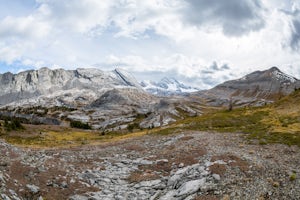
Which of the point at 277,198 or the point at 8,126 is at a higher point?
the point at 8,126

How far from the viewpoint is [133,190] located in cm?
3195

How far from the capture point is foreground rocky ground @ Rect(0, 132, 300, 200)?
86.6 ft

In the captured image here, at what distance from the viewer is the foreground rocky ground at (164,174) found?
2641 cm

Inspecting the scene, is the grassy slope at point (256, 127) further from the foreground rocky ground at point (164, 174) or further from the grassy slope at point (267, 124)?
the foreground rocky ground at point (164, 174)

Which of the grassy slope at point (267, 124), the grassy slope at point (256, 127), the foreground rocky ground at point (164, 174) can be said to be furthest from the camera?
the grassy slope at point (256, 127)

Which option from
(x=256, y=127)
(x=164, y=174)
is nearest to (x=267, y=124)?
(x=256, y=127)

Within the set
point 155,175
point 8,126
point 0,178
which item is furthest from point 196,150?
point 8,126

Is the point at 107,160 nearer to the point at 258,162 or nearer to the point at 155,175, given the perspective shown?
the point at 155,175

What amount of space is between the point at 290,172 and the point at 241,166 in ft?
14.5

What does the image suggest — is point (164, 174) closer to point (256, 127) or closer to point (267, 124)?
point (256, 127)

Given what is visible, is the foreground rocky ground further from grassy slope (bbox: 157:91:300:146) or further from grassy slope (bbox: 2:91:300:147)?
grassy slope (bbox: 2:91:300:147)

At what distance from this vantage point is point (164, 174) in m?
36.3

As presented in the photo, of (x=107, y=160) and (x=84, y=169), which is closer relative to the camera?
(x=84, y=169)

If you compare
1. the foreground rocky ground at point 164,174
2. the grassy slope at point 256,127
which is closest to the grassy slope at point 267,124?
the grassy slope at point 256,127
